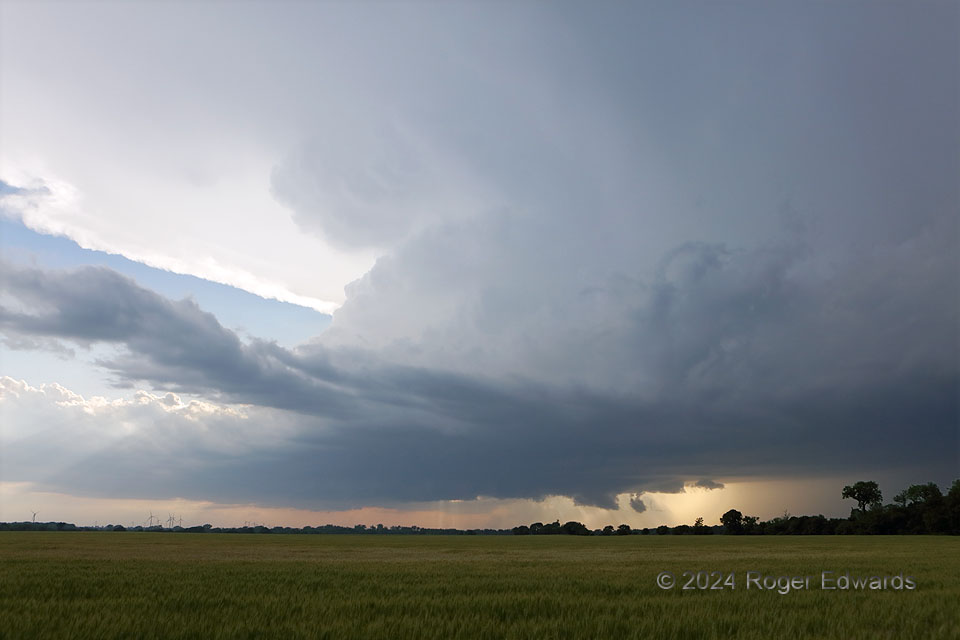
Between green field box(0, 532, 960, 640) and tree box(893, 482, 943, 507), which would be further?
tree box(893, 482, 943, 507)

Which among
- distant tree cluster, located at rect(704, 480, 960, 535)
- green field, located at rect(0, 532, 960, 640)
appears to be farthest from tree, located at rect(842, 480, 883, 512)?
green field, located at rect(0, 532, 960, 640)

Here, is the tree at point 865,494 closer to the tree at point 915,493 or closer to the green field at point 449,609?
the tree at point 915,493

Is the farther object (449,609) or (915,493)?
(915,493)

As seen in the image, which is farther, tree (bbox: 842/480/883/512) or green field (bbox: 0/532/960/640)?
tree (bbox: 842/480/883/512)

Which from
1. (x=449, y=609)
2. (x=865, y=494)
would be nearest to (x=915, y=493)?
(x=865, y=494)

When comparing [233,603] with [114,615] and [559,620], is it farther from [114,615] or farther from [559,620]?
[559,620]

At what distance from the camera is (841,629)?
11.6 m

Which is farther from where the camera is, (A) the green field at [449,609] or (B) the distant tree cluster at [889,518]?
(B) the distant tree cluster at [889,518]

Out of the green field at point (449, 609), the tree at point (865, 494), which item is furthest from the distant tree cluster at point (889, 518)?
the green field at point (449, 609)

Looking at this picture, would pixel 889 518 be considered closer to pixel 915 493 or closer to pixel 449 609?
pixel 915 493

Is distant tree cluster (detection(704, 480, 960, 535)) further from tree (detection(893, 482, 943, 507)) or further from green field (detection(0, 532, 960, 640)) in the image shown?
green field (detection(0, 532, 960, 640))

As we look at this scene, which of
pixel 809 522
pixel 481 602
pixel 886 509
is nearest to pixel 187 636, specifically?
pixel 481 602

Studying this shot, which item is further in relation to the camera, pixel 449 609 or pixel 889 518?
pixel 889 518

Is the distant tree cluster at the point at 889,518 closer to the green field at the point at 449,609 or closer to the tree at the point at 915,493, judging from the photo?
the tree at the point at 915,493
